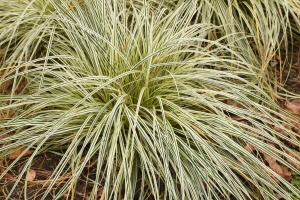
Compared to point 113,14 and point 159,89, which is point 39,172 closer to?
point 159,89

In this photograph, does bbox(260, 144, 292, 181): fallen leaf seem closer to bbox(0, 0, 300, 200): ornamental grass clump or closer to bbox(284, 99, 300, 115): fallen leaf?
bbox(0, 0, 300, 200): ornamental grass clump

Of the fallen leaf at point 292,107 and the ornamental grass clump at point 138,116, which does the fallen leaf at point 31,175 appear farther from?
the fallen leaf at point 292,107

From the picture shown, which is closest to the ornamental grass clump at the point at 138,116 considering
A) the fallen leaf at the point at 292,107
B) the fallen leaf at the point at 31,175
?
the fallen leaf at the point at 31,175

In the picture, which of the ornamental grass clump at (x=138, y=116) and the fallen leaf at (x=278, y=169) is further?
the fallen leaf at (x=278, y=169)

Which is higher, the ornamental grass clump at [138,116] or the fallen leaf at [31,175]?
the ornamental grass clump at [138,116]

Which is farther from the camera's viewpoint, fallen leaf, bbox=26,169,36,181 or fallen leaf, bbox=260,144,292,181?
fallen leaf, bbox=260,144,292,181

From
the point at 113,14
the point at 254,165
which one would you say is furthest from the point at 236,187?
the point at 113,14

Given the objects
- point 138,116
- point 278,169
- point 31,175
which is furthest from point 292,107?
point 31,175

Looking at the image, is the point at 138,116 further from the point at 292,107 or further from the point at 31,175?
the point at 292,107

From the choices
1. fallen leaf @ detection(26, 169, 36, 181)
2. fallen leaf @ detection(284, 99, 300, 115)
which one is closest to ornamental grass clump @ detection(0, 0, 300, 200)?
fallen leaf @ detection(26, 169, 36, 181)
